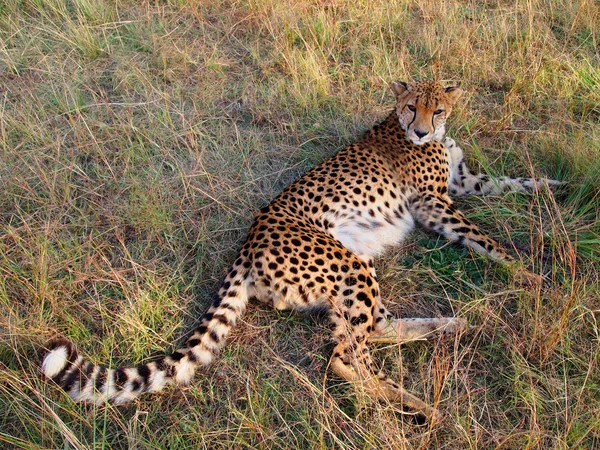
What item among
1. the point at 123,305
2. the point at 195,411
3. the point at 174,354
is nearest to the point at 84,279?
the point at 123,305

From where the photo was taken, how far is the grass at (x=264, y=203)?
7.66 ft

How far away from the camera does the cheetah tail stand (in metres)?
2.24

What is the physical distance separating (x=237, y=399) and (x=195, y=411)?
0.61 feet

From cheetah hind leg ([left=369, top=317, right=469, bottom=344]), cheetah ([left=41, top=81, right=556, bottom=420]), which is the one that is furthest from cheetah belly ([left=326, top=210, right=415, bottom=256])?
cheetah hind leg ([left=369, top=317, right=469, bottom=344])

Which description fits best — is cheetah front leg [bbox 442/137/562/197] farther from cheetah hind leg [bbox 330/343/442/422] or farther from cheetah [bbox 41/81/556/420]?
cheetah hind leg [bbox 330/343/442/422]

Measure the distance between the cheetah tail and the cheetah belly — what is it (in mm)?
702

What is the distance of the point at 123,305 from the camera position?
9.00ft

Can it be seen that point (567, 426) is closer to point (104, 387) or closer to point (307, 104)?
point (104, 387)

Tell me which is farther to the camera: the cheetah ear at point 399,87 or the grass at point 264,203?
the cheetah ear at point 399,87

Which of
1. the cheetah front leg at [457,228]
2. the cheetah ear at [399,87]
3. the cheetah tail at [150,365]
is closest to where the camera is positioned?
the cheetah tail at [150,365]

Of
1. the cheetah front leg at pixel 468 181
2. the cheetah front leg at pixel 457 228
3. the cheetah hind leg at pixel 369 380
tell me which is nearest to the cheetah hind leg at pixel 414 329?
the cheetah hind leg at pixel 369 380

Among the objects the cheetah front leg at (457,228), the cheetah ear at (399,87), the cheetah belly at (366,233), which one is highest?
the cheetah ear at (399,87)

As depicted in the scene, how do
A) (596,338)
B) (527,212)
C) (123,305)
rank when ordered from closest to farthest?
(596,338) < (123,305) < (527,212)

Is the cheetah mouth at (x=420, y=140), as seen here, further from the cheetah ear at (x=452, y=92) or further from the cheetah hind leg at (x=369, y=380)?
the cheetah hind leg at (x=369, y=380)
